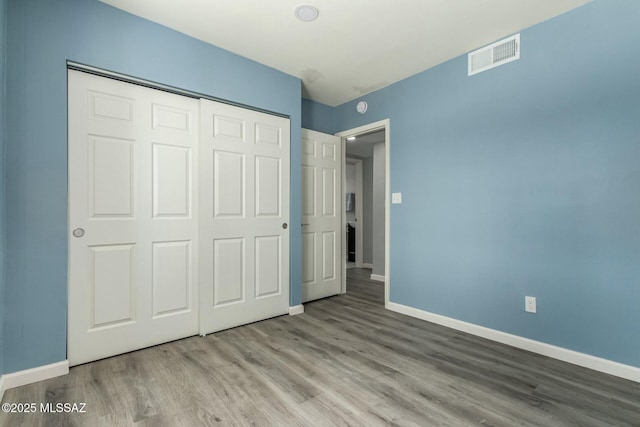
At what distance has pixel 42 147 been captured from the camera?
189cm

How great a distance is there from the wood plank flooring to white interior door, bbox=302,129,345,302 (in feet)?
3.92

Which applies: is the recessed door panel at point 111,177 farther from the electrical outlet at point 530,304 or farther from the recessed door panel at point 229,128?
the electrical outlet at point 530,304

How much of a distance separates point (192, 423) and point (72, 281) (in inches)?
A: 51.7

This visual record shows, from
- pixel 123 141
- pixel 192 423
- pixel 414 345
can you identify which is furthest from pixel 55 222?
pixel 414 345

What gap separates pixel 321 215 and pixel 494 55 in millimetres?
2417

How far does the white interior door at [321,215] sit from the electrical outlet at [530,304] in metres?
2.17

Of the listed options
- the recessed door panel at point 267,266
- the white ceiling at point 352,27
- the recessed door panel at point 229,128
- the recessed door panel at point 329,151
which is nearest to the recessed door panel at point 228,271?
the recessed door panel at point 267,266

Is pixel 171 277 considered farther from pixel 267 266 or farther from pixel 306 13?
pixel 306 13

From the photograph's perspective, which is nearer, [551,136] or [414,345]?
[551,136]

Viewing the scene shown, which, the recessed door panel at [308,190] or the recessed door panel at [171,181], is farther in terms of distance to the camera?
the recessed door panel at [308,190]

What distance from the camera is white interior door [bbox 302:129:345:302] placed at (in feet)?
Result: 12.0

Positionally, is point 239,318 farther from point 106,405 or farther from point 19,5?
point 19,5

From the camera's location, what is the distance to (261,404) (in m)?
1.66

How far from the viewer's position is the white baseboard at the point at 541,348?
1947mm
